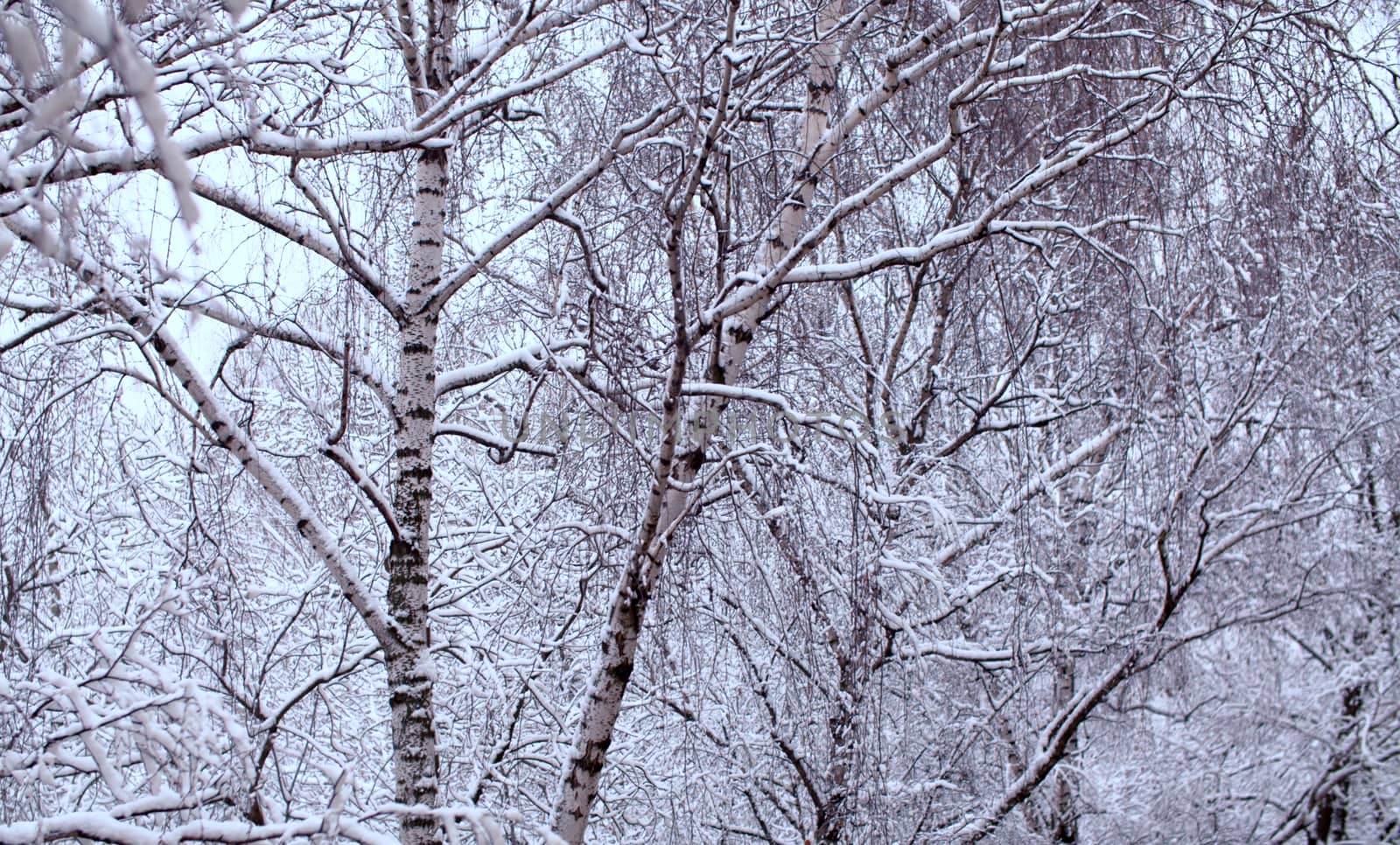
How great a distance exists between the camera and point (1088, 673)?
553 centimetres

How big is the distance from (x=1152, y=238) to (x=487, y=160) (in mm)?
3138

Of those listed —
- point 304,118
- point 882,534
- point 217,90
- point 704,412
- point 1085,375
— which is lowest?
point 882,534

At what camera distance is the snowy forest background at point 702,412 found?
2.45 meters

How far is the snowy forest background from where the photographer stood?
8.03 feet

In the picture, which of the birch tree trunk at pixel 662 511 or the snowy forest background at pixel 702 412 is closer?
the snowy forest background at pixel 702 412

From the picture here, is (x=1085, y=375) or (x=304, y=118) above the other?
(x=1085, y=375)

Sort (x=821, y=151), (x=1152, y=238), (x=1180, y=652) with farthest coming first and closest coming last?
(x=1180, y=652), (x=1152, y=238), (x=821, y=151)

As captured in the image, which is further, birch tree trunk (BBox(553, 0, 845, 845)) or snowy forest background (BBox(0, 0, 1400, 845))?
birch tree trunk (BBox(553, 0, 845, 845))

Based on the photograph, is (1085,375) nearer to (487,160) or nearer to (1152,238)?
(1152,238)

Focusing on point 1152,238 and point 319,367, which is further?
point 1152,238

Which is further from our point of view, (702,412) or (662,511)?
(702,412)

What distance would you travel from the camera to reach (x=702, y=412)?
3205 mm

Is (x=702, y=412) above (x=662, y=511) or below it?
above

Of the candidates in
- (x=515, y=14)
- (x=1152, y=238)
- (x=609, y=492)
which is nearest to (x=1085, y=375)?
(x=1152, y=238)
